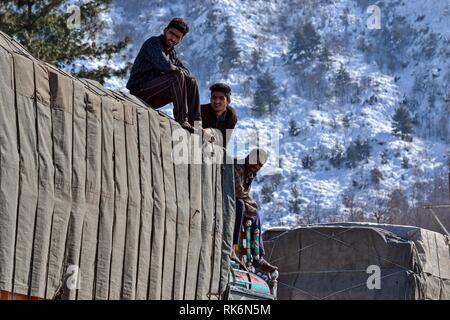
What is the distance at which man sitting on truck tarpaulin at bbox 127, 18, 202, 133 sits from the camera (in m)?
13.0

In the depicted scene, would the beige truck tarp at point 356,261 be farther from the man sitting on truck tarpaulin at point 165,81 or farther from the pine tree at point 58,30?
the pine tree at point 58,30

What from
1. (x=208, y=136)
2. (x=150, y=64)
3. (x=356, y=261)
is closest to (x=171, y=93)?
(x=150, y=64)

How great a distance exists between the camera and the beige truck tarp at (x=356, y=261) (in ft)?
68.1

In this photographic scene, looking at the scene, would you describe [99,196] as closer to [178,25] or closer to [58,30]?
[178,25]

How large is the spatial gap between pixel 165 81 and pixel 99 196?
282 centimetres

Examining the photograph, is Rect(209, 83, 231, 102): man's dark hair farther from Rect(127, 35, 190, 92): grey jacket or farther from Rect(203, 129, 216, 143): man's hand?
Rect(203, 129, 216, 143): man's hand

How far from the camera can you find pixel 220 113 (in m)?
14.1

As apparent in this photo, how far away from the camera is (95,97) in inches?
423

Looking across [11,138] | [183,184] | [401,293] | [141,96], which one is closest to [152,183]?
[183,184]

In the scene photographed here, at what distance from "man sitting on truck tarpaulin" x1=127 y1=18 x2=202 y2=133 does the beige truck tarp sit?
819 centimetres

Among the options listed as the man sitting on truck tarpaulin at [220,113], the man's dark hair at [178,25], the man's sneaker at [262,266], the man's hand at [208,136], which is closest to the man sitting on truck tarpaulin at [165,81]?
the man's dark hair at [178,25]

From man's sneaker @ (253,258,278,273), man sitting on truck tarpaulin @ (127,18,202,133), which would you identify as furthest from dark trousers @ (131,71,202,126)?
man's sneaker @ (253,258,278,273)

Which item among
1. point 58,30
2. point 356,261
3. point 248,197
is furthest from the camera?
point 58,30

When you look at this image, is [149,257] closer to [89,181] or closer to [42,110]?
[89,181]
